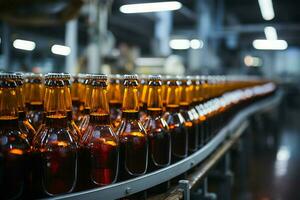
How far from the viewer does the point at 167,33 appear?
793 cm

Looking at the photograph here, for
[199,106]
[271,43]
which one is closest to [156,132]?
[199,106]

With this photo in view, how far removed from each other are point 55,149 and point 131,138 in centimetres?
22

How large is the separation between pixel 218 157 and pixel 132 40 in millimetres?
11545

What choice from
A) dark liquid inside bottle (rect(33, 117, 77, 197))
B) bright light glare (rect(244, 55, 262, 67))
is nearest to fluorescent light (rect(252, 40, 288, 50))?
bright light glare (rect(244, 55, 262, 67))

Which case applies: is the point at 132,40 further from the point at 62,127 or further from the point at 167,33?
the point at 62,127

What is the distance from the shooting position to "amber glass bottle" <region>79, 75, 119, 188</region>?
848 millimetres

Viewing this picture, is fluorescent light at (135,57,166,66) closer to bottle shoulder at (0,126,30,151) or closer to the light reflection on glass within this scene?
the light reflection on glass

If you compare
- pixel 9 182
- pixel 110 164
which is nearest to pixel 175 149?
pixel 110 164

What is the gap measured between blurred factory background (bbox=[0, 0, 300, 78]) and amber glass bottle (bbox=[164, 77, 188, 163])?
1.65 m

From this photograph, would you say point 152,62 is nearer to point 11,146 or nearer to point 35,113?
point 35,113

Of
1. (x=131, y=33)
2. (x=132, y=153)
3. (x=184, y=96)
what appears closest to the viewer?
(x=132, y=153)

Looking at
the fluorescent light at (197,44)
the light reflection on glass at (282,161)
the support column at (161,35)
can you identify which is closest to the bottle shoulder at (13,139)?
the light reflection on glass at (282,161)

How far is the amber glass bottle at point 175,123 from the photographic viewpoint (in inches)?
44.3

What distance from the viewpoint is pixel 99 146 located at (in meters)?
0.85
